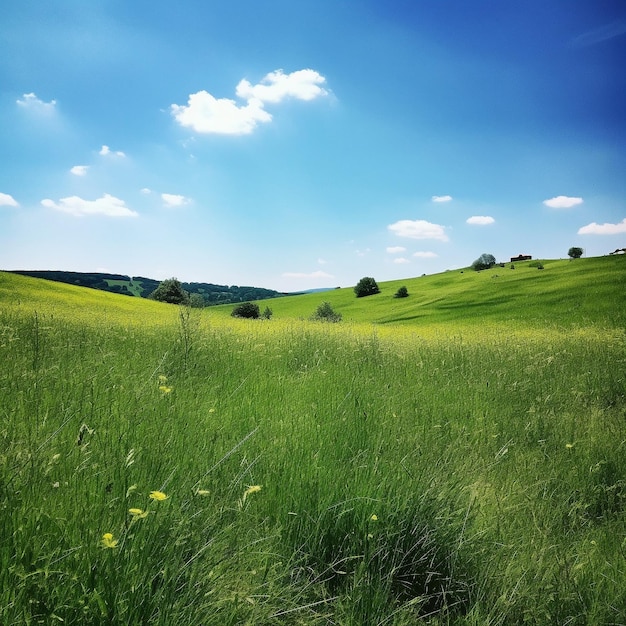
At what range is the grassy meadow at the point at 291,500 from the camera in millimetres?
1438

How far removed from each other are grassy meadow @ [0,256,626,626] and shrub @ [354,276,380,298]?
241 ft

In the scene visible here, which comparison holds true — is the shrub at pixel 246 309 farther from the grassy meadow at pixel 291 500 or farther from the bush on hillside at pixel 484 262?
the bush on hillside at pixel 484 262

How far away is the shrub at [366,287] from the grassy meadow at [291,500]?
73465 millimetres

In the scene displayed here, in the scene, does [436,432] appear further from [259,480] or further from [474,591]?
[259,480]

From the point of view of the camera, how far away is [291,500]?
221cm

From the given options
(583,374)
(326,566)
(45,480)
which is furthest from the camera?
(583,374)

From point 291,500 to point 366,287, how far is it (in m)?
77.4

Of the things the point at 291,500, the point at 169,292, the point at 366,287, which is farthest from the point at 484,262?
the point at 291,500

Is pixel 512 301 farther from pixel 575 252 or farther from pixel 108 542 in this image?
pixel 575 252

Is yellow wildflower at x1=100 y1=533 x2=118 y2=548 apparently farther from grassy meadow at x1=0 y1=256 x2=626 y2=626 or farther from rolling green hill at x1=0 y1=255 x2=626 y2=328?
rolling green hill at x1=0 y1=255 x2=626 y2=328

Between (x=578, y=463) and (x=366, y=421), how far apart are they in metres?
2.11

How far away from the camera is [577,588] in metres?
2.19

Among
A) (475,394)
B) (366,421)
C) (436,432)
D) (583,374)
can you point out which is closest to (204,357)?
(366,421)

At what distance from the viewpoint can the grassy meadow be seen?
1438 mm
